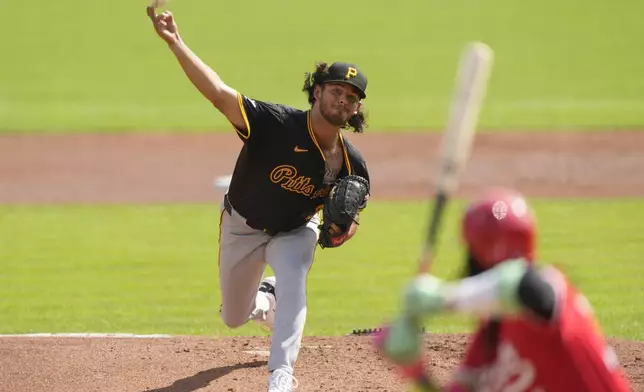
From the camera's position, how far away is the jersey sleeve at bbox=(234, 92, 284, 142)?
20.4 feet

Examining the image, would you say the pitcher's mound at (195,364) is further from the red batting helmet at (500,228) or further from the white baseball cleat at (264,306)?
the red batting helmet at (500,228)

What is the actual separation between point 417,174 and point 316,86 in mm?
10211

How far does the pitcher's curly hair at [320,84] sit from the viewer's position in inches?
258

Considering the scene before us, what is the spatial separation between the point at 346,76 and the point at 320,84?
0.89ft

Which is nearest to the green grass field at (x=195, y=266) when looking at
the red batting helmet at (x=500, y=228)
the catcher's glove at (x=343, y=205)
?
the catcher's glove at (x=343, y=205)

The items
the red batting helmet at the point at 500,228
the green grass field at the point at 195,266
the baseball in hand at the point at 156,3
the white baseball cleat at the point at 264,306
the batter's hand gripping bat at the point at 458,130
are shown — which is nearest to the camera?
the red batting helmet at the point at 500,228

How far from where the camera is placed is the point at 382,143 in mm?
18688

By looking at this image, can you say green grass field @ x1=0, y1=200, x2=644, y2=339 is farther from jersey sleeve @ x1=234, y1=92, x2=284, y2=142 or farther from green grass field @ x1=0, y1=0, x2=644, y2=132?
green grass field @ x1=0, y1=0, x2=644, y2=132

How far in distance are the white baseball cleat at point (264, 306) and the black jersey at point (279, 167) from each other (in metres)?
0.83

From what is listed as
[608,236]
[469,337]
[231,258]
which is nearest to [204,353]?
[231,258]

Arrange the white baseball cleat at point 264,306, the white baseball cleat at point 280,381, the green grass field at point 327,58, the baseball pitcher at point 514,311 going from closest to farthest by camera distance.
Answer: the baseball pitcher at point 514,311 → the white baseball cleat at point 280,381 → the white baseball cleat at point 264,306 → the green grass field at point 327,58

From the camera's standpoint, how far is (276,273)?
6.38m

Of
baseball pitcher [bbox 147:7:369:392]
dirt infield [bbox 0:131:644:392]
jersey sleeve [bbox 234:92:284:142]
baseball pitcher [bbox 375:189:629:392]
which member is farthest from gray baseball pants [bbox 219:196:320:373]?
baseball pitcher [bbox 375:189:629:392]

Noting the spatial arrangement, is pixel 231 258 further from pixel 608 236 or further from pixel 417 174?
pixel 417 174
